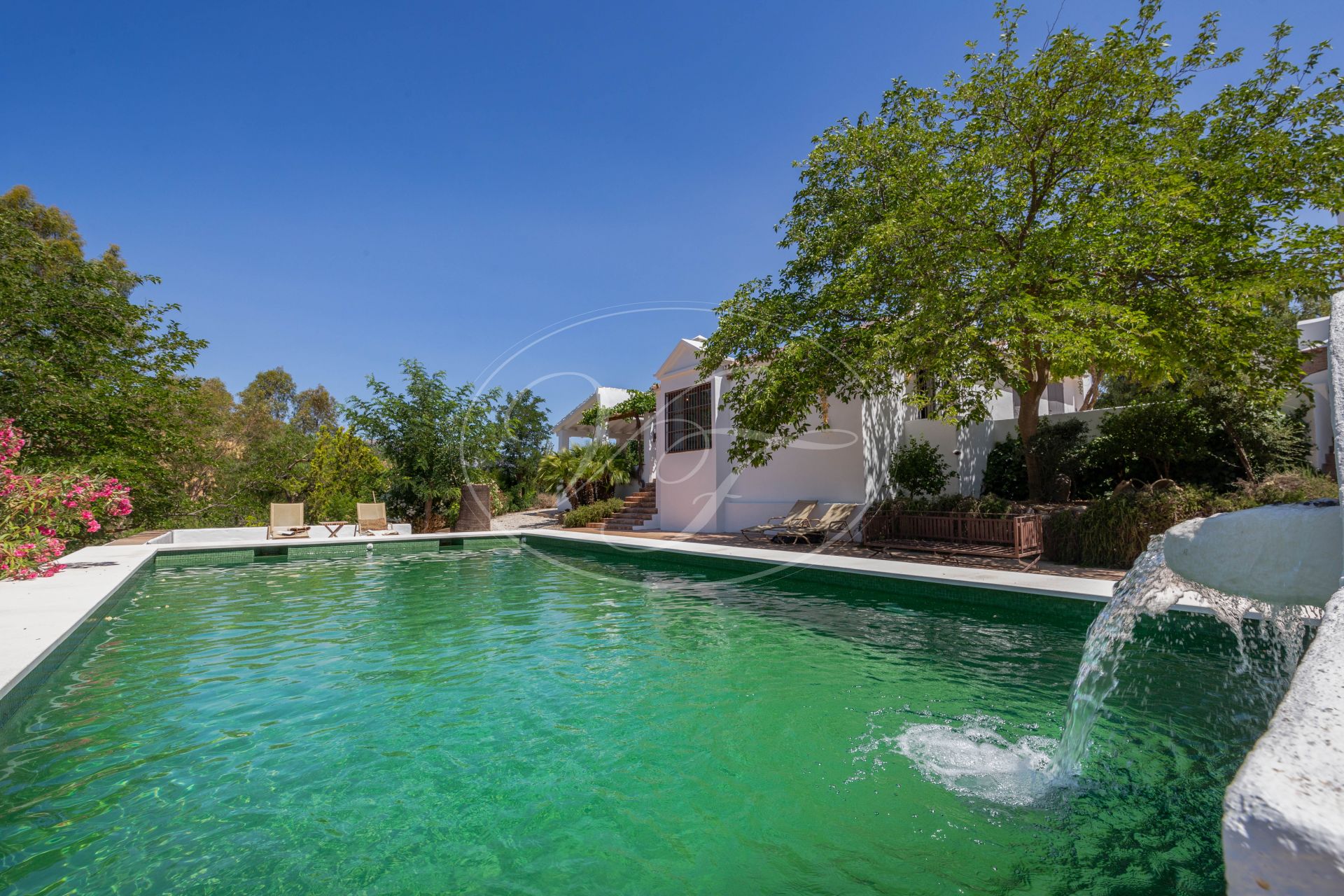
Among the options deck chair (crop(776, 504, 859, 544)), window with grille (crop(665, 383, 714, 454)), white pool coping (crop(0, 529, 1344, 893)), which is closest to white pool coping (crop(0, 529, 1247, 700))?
white pool coping (crop(0, 529, 1344, 893))

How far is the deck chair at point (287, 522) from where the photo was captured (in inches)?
621

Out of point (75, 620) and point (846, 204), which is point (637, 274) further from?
point (75, 620)

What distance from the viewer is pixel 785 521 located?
13.7m

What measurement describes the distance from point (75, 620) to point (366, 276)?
593 inches

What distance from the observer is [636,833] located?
3.12 meters

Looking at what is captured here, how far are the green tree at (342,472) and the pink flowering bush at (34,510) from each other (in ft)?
36.7

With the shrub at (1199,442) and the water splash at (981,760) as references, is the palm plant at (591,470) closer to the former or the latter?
the shrub at (1199,442)

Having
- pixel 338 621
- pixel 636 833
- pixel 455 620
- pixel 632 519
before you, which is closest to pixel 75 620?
pixel 338 621

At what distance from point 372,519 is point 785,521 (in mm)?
10992

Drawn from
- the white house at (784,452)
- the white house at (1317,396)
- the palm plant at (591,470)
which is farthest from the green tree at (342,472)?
the white house at (1317,396)

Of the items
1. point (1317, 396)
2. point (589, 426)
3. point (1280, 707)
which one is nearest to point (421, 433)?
point (589, 426)

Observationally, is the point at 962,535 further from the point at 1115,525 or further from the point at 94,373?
the point at 94,373

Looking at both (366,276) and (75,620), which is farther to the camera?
(366,276)

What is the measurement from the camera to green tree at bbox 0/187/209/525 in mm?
13164
